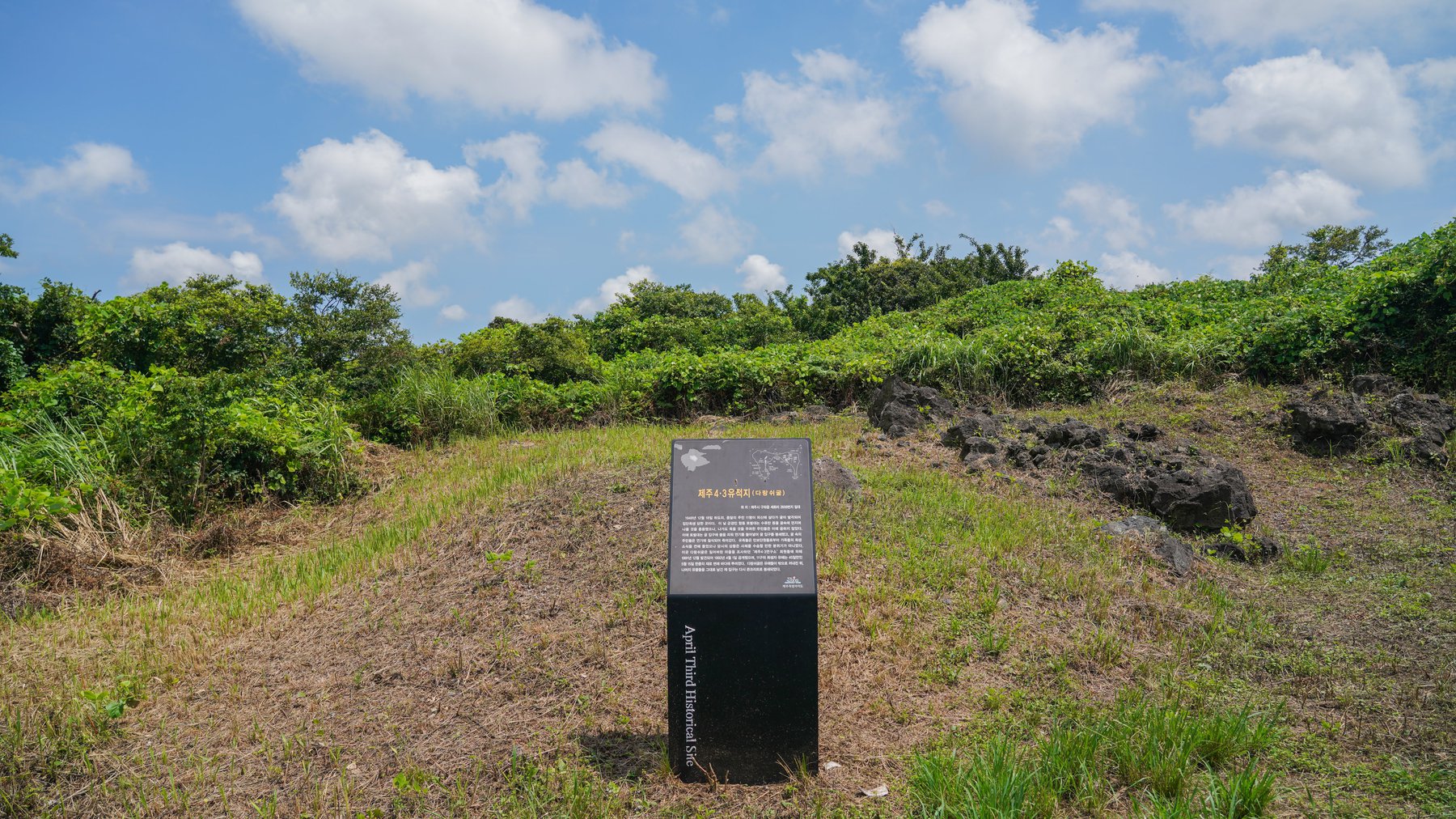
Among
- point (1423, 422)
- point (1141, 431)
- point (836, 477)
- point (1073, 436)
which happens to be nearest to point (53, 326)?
point (836, 477)

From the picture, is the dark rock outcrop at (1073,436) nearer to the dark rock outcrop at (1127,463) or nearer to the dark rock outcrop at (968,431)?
the dark rock outcrop at (1127,463)

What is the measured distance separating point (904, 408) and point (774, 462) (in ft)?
22.5

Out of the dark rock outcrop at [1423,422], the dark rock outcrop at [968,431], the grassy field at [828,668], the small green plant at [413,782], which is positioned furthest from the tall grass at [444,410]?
the dark rock outcrop at [1423,422]

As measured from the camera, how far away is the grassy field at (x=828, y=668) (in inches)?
164

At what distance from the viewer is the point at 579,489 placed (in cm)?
798

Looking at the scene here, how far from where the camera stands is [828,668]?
5246 mm

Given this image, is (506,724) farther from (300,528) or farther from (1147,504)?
(1147,504)

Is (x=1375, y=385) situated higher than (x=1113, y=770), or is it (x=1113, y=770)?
(x=1375, y=385)

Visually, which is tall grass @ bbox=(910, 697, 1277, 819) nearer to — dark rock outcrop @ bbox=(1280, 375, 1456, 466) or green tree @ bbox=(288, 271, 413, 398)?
dark rock outcrop @ bbox=(1280, 375, 1456, 466)

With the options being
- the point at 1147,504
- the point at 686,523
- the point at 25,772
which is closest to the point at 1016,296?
the point at 1147,504

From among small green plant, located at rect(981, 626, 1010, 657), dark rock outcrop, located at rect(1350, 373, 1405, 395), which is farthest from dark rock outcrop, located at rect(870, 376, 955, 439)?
dark rock outcrop, located at rect(1350, 373, 1405, 395)

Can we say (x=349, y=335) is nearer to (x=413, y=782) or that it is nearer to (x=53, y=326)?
(x=53, y=326)

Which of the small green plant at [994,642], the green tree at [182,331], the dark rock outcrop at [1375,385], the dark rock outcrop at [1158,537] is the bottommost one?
the small green plant at [994,642]

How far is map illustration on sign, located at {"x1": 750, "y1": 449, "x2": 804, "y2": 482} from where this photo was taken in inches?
173
